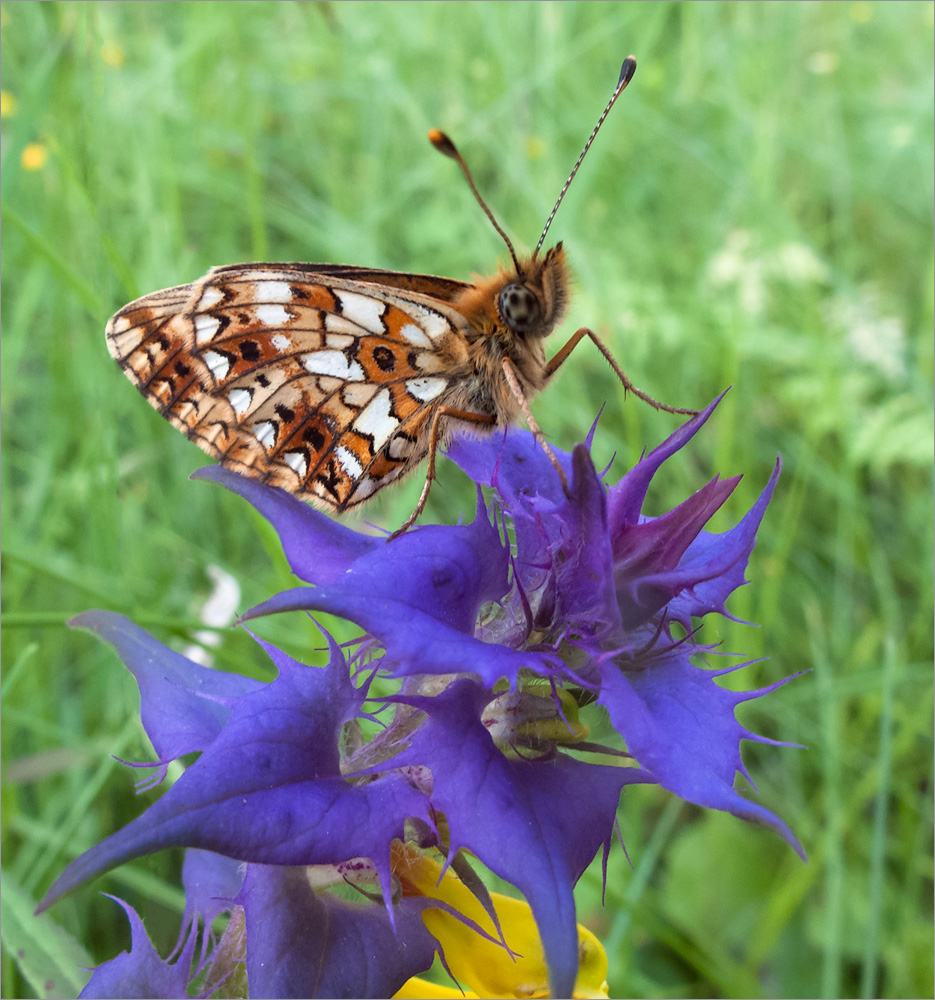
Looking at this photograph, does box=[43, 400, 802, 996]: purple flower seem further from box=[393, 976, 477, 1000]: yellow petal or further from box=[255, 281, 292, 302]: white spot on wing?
box=[255, 281, 292, 302]: white spot on wing

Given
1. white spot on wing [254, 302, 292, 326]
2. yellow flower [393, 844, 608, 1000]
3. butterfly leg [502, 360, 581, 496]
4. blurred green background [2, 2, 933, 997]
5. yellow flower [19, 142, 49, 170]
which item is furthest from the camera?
yellow flower [19, 142, 49, 170]

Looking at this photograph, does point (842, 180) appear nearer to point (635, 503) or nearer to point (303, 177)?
point (303, 177)

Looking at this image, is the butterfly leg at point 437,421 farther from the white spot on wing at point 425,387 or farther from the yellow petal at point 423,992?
the yellow petal at point 423,992

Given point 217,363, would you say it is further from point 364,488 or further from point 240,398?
point 364,488

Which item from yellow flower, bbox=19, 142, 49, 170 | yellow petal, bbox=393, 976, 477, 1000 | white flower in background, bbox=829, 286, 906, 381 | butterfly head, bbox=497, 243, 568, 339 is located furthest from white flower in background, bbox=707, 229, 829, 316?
yellow petal, bbox=393, 976, 477, 1000

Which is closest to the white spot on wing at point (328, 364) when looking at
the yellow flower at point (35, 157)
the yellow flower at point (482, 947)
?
the yellow flower at point (482, 947)

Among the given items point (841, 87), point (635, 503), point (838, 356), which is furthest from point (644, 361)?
point (635, 503)

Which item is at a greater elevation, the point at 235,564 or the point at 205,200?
the point at 205,200
